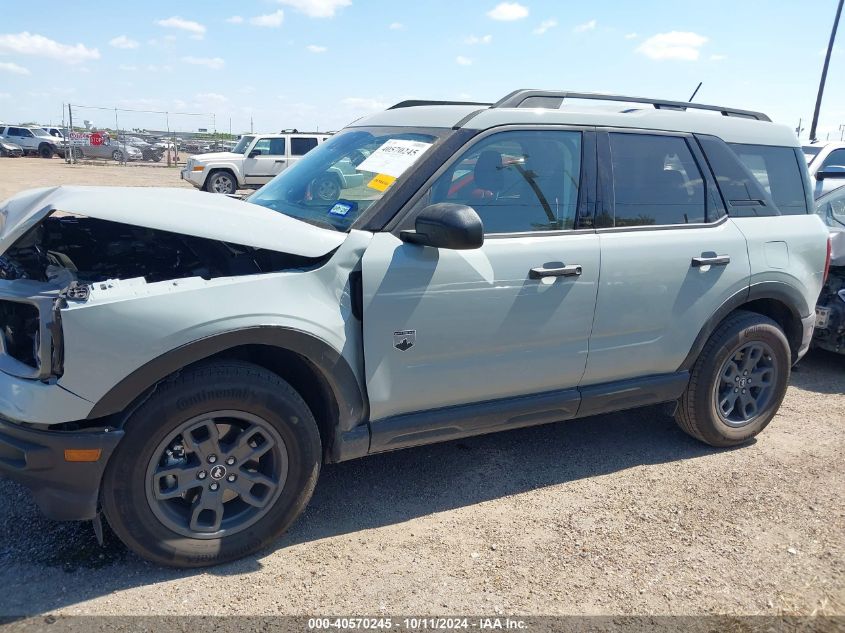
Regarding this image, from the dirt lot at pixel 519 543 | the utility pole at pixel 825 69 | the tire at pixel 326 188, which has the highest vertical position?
the utility pole at pixel 825 69

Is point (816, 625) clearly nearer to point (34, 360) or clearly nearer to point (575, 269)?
point (575, 269)

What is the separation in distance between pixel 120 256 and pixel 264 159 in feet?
57.3

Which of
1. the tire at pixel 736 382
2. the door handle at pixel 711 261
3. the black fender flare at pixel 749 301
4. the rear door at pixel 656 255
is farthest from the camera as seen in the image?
the tire at pixel 736 382

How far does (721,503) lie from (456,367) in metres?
1.68

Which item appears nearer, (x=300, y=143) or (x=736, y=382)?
(x=736, y=382)

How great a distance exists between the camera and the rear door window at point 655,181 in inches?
144

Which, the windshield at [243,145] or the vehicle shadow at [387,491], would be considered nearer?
the vehicle shadow at [387,491]

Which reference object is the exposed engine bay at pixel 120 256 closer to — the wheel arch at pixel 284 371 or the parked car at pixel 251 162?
the wheel arch at pixel 284 371

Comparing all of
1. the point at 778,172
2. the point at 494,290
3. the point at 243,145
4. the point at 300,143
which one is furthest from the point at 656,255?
A: the point at 243,145

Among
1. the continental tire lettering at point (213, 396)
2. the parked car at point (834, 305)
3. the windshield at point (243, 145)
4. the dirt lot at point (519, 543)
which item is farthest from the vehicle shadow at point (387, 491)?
the windshield at point (243, 145)

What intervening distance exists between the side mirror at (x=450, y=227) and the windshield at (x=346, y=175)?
0.35 meters

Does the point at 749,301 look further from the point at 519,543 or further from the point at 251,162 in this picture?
the point at 251,162

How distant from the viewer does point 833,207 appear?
20.8 feet

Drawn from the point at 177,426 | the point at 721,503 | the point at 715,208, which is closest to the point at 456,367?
the point at 177,426
